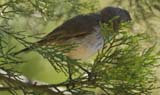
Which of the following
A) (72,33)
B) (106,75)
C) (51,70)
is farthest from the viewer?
(51,70)

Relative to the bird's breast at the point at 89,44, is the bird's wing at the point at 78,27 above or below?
above

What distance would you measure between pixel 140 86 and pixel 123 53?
71 millimetres

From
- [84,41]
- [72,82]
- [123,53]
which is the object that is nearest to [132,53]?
[123,53]

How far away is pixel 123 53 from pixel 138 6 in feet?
4.10

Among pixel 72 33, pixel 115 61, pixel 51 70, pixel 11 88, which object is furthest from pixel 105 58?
pixel 51 70

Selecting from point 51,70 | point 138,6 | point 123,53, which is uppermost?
point 123,53

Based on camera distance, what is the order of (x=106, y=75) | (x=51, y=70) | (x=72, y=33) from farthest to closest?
(x=51, y=70)
(x=72, y=33)
(x=106, y=75)

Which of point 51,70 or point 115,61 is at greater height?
point 115,61

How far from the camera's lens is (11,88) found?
1045 millimetres

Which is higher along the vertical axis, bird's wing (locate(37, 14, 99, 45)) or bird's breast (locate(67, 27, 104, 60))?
bird's wing (locate(37, 14, 99, 45))

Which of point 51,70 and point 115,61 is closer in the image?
point 115,61

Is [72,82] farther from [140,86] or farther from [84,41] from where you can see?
[84,41]

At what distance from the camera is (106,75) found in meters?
0.95

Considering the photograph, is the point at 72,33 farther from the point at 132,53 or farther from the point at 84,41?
the point at 132,53
